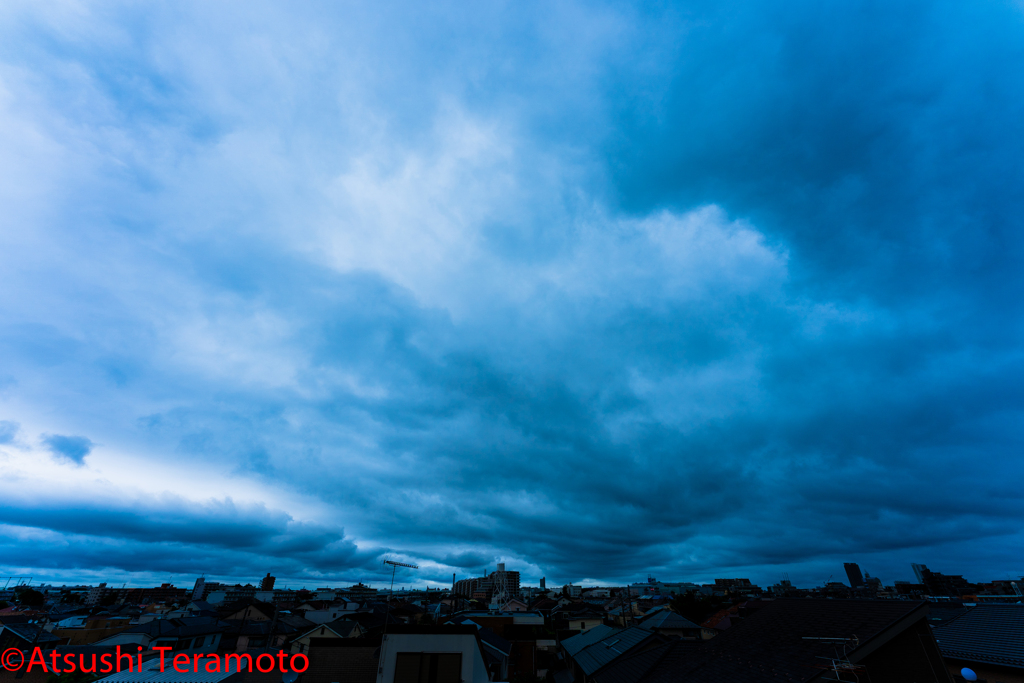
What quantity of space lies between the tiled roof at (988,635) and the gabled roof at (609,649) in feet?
61.9

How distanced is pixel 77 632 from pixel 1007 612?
129591mm

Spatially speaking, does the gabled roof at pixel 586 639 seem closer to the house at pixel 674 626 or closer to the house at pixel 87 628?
the house at pixel 674 626

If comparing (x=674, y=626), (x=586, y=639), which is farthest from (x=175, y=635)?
(x=674, y=626)

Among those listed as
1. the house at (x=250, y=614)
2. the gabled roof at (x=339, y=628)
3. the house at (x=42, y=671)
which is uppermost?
the house at (x=250, y=614)

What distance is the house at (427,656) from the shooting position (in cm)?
2997

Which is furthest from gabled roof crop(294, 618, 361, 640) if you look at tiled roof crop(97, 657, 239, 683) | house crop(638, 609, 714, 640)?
house crop(638, 609, 714, 640)

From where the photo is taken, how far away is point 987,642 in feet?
77.9

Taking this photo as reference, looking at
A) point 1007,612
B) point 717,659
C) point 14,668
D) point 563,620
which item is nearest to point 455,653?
point 717,659

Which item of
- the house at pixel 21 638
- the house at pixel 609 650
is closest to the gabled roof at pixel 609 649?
the house at pixel 609 650

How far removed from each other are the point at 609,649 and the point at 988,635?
25850mm

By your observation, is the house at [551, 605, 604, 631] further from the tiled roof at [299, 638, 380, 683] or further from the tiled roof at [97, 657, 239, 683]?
the tiled roof at [97, 657, 239, 683]

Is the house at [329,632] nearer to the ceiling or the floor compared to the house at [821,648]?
nearer to the floor

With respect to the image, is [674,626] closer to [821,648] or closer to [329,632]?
[821,648]

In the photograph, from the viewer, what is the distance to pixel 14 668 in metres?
52.7
